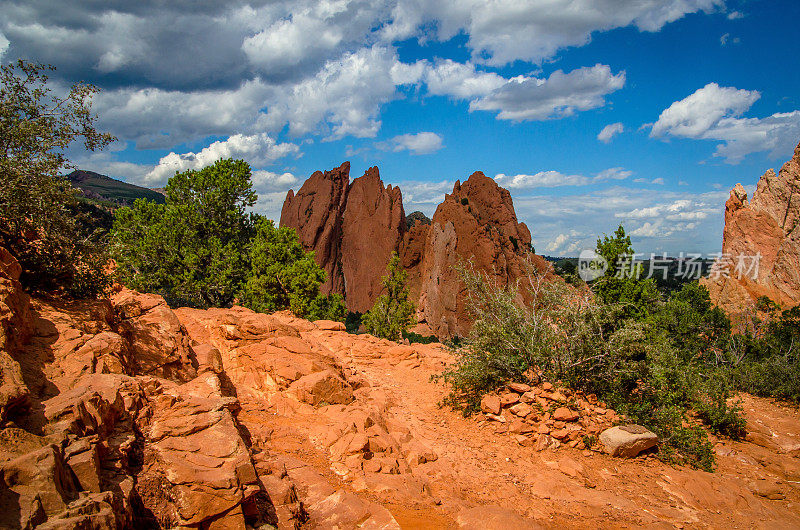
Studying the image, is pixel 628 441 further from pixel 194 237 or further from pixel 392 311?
pixel 194 237

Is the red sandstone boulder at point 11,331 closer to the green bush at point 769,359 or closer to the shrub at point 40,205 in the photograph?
the shrub at point 40,205

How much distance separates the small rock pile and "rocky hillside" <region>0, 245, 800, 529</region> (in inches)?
1.6

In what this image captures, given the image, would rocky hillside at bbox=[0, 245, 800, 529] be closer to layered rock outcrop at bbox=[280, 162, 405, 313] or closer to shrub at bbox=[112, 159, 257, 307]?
shrub at bbox=[112, 159, 257, 307]

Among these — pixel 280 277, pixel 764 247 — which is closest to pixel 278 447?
pixel 280 277

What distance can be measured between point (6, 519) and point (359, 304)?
190 ft

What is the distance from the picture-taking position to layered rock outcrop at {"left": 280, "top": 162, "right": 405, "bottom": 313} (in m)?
60.5

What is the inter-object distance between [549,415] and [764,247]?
31.5m

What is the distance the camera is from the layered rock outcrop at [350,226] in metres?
60.5

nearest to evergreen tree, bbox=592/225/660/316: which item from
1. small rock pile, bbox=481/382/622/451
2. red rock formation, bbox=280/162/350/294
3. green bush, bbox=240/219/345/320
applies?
small rock pile, bbox=481/382/622/451

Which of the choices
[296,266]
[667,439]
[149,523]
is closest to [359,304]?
[296,266]

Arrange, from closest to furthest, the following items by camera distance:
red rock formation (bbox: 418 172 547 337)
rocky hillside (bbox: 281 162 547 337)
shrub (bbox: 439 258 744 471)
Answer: shrub (bbox: 439 258 744 471)
red rock formation (bbox: 418 172 547 337)
rocky hillside (bbox: 281 162 547 337)

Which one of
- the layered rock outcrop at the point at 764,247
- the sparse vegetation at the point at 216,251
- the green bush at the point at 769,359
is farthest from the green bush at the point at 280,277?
the layered rock outcrop at the point at 764,247

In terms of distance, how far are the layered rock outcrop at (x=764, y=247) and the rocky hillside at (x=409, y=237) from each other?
1518cm

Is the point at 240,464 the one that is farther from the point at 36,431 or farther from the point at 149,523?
the point at 36,431
